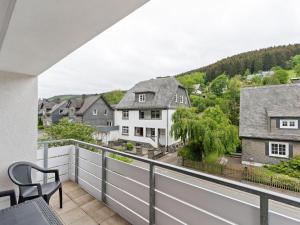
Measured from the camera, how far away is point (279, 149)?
9062 millimetres

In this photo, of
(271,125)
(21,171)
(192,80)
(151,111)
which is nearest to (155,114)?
(151,111)

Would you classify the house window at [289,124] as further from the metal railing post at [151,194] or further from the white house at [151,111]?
the metal railing post at [151,194]

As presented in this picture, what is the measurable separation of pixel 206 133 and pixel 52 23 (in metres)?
8.62

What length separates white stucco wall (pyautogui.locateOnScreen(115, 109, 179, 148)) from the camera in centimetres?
1258

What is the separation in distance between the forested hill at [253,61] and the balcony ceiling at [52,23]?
56.0 feet

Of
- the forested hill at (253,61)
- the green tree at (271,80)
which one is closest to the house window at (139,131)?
the green tree at (271,80)

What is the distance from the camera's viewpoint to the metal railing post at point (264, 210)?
103 cm

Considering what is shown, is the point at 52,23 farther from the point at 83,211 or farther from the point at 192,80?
the point at 192,80

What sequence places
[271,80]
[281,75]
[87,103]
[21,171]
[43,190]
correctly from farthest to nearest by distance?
1. [87,103]
2. [271,80]
3. [281,75]
4. [21,171]
5. [43,190]

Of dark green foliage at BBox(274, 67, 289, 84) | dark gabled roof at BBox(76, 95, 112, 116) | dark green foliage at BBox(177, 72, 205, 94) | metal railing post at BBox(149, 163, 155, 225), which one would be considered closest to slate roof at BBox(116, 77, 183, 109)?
dark gabled roof at BBox(76, 95, 112, 116)

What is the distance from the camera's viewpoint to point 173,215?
5.46 feet

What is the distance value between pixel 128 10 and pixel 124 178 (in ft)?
6.24

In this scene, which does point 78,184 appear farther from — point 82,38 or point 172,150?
point 172,150

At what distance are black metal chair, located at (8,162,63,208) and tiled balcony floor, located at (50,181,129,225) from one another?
190 mm
